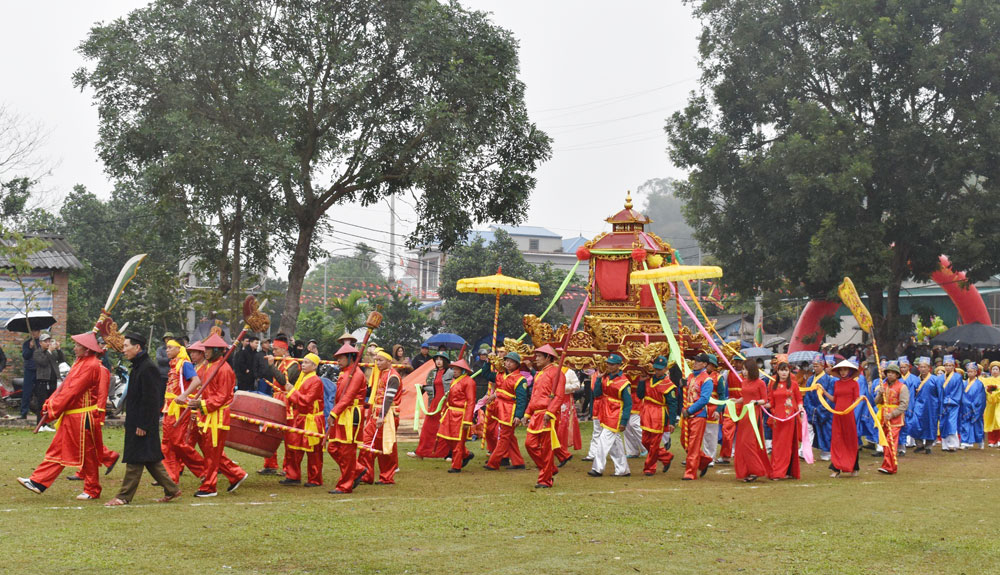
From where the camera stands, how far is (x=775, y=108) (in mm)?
27234

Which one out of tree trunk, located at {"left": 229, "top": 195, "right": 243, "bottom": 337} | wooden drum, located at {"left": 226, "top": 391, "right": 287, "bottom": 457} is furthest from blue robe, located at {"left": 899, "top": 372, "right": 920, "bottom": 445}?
tree trunk, located at {"left": 229, "top": 195, "right": 243, "bottom": 337}

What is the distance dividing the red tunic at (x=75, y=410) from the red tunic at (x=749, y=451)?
287 inches

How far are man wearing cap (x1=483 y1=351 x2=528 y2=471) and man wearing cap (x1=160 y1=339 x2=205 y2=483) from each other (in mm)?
3797

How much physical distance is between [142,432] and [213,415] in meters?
1.10

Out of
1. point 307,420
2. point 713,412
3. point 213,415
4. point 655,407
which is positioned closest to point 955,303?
point 713,412

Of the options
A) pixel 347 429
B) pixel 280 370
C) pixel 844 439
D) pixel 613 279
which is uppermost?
pixel 613 279

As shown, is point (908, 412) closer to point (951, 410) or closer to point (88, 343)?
point (951, 410)

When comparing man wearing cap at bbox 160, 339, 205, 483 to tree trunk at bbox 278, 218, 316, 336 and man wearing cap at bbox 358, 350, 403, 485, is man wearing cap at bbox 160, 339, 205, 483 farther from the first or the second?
tree trunk at bbox 278, 218, 316, 336

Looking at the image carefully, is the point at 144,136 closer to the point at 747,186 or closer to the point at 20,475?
the point at 20,475

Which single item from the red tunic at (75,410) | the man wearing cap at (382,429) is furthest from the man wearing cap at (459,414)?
the red tunic at (75,410)

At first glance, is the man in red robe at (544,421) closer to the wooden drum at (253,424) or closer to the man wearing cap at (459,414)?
the man wearing cap at (459,414)

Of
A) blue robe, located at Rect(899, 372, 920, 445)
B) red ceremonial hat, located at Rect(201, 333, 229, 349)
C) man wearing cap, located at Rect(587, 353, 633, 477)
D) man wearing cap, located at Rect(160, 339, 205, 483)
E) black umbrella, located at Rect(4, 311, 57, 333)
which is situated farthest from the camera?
black umbrella, located at Rect(4, 311, 57, 333)

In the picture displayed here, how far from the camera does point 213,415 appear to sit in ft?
34.0

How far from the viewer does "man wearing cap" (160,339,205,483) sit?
10.4 m
